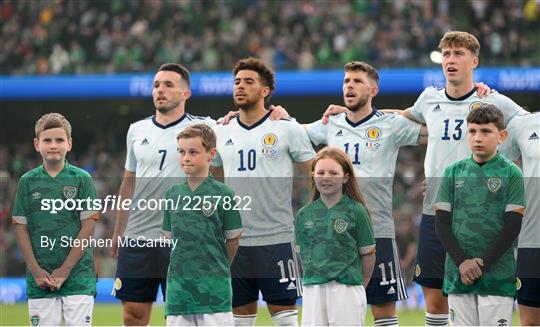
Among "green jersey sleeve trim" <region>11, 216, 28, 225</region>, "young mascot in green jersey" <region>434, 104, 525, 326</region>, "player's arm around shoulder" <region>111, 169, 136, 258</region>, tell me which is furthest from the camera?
"player's arm around shoulder" <region>111, 169, 136, 258</region>

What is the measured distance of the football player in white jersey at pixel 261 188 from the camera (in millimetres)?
8203

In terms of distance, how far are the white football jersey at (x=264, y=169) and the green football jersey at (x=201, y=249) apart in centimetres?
102

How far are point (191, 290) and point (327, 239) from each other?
98 centimetres

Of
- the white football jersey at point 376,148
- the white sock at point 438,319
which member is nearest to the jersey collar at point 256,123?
the white football jersey at point 376,148

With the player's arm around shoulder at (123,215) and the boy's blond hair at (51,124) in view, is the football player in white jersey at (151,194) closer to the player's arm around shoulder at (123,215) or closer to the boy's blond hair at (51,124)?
the player's arm around shoulder at (123,215)

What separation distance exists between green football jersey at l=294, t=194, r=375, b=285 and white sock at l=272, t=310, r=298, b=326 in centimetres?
89

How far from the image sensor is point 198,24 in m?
23.8

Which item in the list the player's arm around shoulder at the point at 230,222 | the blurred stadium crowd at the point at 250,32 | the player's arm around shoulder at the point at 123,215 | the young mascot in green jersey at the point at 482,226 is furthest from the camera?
the blurred stadium crowd at the point at 250,32

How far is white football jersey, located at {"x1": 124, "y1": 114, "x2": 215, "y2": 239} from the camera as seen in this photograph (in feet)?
27.5

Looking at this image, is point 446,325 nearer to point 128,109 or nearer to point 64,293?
point 64,293

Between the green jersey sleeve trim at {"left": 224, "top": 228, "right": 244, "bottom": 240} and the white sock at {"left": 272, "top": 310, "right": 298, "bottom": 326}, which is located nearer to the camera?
the green jersey sleeve trim at {"left": 224, "top": 228, "right": 244, "bottom": 240}

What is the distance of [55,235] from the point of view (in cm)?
769

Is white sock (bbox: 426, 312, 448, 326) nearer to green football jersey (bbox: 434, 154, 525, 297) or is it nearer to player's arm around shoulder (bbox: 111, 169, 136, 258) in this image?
green football jersey (bbox: 434, 154, 525, 297)

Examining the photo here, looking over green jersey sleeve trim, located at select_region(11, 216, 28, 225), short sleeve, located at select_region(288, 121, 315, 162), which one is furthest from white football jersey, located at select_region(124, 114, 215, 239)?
green jersey sleeve trim, located at select_region(11, 216, 28, 225)
